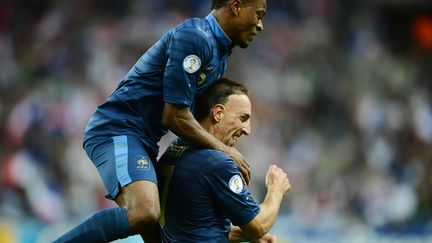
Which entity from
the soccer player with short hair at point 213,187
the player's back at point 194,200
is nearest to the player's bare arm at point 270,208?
the soccer player with short hair at point 213,187

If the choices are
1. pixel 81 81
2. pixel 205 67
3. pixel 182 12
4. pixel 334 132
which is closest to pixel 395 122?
pixel 334 132

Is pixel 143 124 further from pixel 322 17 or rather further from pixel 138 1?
pixel 322 17

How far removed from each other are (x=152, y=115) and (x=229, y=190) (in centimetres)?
64

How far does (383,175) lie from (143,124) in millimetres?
7800

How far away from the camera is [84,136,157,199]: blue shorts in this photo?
15.1 ft

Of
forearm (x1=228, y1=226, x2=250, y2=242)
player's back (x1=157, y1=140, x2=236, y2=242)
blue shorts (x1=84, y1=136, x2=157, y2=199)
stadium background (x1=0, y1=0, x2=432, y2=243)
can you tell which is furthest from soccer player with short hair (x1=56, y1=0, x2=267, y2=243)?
stadium background (x1=0, y1=0, x2=432, y2=243)

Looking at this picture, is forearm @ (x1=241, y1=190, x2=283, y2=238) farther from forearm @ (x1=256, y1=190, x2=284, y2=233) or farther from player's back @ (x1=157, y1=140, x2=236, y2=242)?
player's back @ (x1=157, y1=140, x2=236, y2=242)

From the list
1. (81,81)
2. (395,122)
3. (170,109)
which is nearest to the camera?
(170,109)

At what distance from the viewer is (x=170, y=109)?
473cm

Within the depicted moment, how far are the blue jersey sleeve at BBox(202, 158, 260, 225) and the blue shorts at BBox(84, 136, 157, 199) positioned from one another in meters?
0.30

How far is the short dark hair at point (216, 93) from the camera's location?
15.8ft

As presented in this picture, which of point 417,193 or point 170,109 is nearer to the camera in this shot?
point 170,109

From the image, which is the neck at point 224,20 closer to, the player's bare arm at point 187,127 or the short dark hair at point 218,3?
the short dark hair at point 218,3

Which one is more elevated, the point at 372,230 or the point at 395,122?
the point at 395,122
